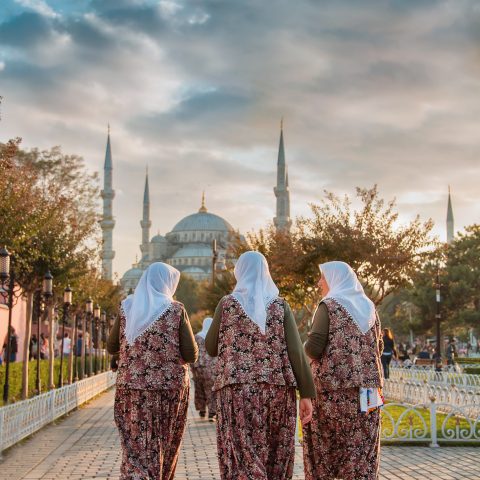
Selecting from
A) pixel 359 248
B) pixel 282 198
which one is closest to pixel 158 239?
pixel 282 198

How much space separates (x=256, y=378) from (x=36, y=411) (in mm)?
6818

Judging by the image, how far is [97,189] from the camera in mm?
30141

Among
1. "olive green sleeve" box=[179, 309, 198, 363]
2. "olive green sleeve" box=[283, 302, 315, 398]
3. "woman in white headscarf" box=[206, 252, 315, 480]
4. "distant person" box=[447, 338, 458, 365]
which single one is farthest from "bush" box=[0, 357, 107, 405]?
"distant person" box=[447, 338, 458, 365]

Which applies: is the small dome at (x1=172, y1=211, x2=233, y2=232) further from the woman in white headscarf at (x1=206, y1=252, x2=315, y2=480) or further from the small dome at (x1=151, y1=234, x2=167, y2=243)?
the woman in white headscarf at (x1=206, y1=252, x2=315, y2=480)

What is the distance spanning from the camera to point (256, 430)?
5172mm

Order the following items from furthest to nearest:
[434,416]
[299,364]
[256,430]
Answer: [434,416], [299,364], [256,430]

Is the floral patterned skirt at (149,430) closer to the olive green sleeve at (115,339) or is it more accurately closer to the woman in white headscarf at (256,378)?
the olive green sleeve at (115,339)

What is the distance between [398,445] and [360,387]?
4.60m

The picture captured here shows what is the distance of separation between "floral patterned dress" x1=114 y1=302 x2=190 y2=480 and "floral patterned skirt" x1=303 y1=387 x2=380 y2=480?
847 millimetres

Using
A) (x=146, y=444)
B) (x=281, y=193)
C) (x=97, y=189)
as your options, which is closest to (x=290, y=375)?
(x=146, y=444)

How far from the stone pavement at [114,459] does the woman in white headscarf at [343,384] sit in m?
2.16

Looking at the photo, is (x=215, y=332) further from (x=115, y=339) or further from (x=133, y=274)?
(x=133, y=274)

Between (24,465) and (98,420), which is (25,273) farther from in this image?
(24,465)

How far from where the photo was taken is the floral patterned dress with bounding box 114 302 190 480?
561cm
